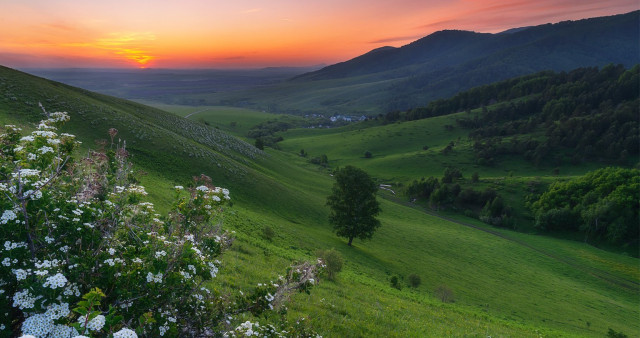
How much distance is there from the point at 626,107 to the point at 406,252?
20306cm

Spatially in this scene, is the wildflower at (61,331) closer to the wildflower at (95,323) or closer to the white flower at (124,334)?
the wildflower at (95,323)

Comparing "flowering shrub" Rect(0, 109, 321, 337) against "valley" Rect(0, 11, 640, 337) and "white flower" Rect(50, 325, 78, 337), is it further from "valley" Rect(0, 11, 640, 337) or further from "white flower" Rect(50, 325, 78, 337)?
"valley" Rect(0, 11, 640, 337)

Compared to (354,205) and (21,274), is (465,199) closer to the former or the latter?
(354,205)

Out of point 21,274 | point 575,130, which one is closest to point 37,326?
point 21,274

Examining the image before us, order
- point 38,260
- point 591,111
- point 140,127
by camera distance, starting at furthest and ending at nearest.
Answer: point 591,111 → point 140,127 → point 38,260

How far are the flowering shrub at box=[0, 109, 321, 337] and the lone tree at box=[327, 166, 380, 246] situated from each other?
37125mm

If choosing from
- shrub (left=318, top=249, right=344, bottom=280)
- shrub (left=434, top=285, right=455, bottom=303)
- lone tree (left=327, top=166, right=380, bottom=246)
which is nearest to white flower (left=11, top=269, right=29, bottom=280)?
shrub (left=318, top=249, right=344, bottom=280)

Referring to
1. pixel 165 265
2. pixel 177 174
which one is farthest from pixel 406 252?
pixel 165 265

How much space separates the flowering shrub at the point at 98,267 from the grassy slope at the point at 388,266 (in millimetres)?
8500

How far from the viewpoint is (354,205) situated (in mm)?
45219

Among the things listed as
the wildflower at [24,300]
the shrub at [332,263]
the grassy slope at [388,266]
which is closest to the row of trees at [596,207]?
the grassy slope at [388,266]

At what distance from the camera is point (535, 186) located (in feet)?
371

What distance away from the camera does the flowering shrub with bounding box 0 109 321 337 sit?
449cm

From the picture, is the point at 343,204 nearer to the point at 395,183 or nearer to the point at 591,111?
the point at 395,183
